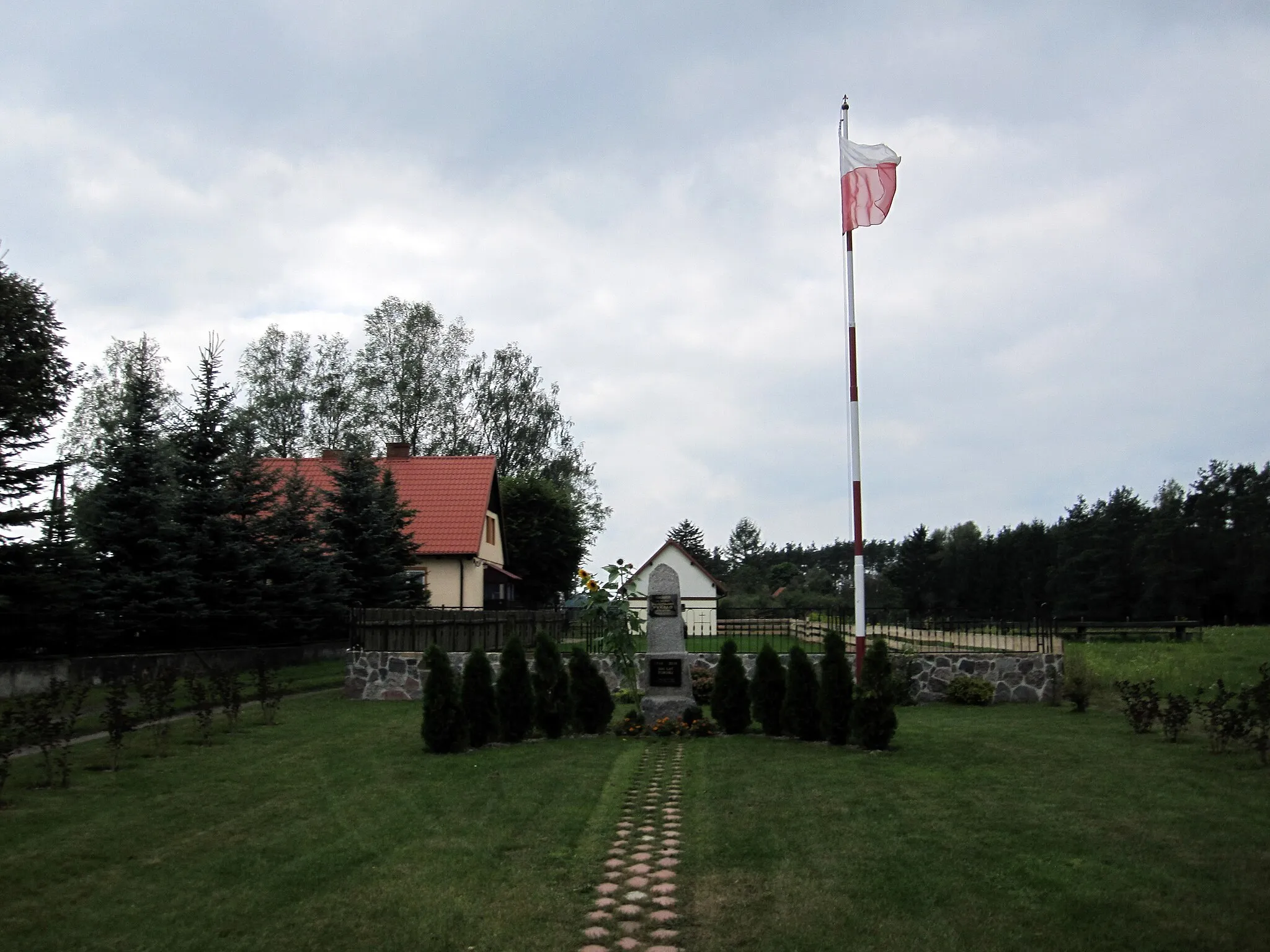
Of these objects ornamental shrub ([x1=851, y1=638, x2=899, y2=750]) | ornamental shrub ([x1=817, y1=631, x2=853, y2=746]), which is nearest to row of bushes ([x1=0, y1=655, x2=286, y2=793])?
ornamental shrub ([x1=817, y1=631, x2=853, y2=746])

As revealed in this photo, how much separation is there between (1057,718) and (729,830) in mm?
9148

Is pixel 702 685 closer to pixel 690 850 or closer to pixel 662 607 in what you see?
pixel 662 607

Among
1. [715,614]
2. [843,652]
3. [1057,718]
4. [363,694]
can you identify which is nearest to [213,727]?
[363,694]

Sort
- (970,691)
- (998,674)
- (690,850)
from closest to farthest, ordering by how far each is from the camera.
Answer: (690,850) < (970,691) < (998,674)

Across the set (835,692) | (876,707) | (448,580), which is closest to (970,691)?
(835,692)

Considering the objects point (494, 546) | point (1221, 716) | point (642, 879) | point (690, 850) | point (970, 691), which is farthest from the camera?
point (494, 546)

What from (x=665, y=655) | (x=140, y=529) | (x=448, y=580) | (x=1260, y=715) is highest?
(x=140, y=529)

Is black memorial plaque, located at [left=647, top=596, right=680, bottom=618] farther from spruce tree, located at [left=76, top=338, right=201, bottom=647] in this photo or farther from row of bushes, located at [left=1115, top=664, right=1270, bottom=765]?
spruce tree, located at [left=76, top=338, right=201, bottom=647]

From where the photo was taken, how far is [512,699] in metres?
13.0

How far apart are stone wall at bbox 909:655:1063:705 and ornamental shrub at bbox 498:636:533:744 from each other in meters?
7.89

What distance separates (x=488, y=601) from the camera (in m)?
37.7

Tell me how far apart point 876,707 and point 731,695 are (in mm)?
2368

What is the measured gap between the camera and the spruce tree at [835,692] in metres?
12.3

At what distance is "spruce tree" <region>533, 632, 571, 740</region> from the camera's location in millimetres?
13461
